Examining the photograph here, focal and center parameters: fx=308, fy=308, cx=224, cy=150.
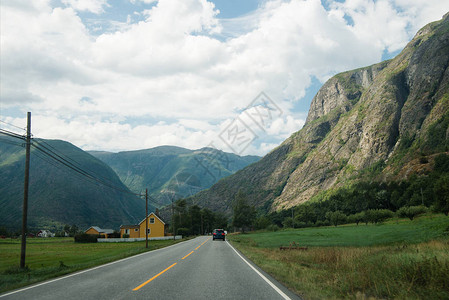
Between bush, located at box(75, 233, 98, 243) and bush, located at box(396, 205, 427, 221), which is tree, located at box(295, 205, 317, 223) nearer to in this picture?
bush, located at box(396, 205, 427, 221)

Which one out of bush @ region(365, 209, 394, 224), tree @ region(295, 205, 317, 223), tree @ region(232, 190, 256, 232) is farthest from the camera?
tree @ region(295, 205, 317, 223)

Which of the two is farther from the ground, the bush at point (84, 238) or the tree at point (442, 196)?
the tree at point (442, 196)

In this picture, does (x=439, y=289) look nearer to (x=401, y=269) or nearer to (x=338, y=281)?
(x=401, y=269)

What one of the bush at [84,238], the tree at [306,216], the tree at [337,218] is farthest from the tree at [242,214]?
the bush at [84,238]

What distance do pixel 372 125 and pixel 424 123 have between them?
3432cm

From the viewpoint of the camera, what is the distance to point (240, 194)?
12012 cm

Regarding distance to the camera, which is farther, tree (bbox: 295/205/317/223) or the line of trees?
tree (bbox: 295/205/317/223)

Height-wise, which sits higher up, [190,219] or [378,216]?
[190,219]

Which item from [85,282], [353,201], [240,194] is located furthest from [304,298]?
[353,201]

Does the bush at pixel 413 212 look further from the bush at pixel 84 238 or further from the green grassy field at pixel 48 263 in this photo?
the bush at pixel 84 238

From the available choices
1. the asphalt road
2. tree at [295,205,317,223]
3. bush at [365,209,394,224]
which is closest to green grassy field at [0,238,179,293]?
the asphalt road

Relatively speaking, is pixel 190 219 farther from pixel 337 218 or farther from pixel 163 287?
pixel 163 287

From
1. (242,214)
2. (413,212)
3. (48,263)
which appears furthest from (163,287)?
(242,214)

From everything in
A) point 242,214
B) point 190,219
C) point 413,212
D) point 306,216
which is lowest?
point 306,216
